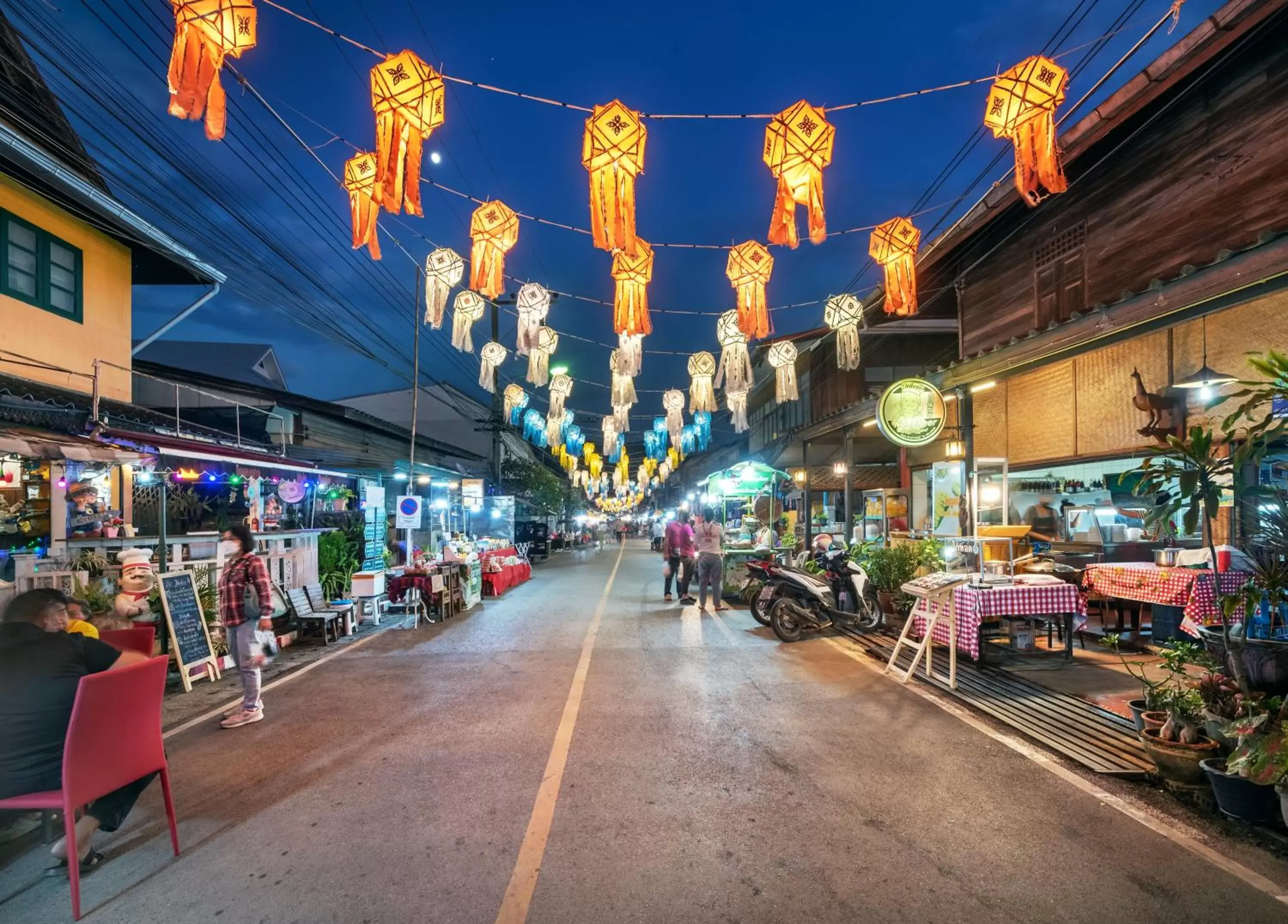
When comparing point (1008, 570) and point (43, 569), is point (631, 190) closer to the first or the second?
point (1008, 570)

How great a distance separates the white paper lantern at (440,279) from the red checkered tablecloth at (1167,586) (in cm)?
1069

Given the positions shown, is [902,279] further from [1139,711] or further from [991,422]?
[1139,711]

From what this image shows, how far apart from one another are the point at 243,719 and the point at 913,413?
10658 millimetres

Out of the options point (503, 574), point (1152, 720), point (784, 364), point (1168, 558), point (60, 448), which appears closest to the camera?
point (1152, 720)

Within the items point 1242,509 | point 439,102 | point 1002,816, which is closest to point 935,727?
point 1002,816

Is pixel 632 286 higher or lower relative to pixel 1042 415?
higher

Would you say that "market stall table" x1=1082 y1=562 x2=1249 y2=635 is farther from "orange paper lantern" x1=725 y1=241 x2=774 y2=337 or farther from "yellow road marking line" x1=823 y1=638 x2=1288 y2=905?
"orange paper lantern" x1=725 y1=241 x2=774 y2=337

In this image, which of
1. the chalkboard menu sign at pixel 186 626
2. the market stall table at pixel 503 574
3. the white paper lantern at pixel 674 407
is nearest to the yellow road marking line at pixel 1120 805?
the chalkboard menu sign at pixel 186 626

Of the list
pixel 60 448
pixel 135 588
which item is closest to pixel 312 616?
pixel 135 588

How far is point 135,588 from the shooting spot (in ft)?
26.4

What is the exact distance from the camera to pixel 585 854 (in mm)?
3895

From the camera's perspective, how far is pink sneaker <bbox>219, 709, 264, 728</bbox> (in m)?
6.46

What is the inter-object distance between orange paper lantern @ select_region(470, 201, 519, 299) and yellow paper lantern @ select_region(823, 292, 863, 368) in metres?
6.48

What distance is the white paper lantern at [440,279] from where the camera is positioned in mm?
11219
